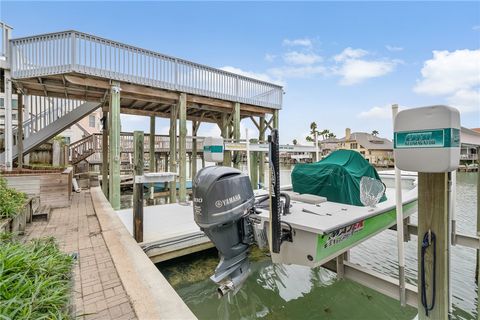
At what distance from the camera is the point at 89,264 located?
103 inches

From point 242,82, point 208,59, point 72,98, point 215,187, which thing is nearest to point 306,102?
point 242,82

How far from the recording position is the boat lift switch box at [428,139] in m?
1.53

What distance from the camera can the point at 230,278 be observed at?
2309mm

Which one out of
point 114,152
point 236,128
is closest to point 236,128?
point 236,128

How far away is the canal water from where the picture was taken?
10.1 ft

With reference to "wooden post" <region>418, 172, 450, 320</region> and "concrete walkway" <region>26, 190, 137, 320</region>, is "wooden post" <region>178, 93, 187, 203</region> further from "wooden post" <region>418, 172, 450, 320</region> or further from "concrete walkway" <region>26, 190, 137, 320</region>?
"wooden post" <region>418, 172, 450, 320</region>

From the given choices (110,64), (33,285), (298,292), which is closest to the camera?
(33,285)

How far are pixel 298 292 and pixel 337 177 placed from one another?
5.74 ft

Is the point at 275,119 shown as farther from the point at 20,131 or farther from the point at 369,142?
the point at 369,142

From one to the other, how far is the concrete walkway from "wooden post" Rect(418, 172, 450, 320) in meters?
2.20

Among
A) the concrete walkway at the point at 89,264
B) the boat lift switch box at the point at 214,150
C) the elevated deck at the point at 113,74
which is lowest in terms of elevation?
the concrete walkway at the point at 89,264

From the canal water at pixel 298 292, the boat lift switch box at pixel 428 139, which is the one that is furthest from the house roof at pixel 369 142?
the boat lift switch box at pixel 428 139

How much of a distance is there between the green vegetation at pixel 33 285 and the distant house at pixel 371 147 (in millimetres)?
41158

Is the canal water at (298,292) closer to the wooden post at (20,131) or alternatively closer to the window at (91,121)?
the wooden post at (20,131)
